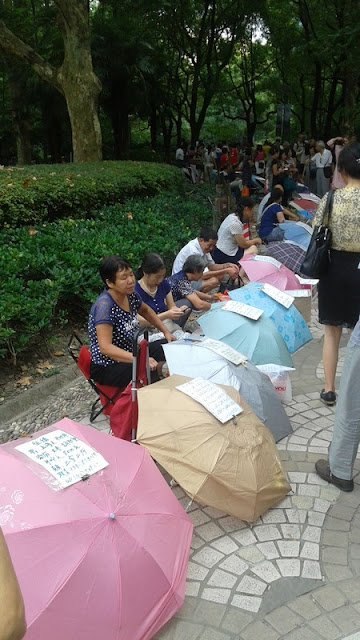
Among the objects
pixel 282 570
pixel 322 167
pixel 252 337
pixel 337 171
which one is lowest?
pixel 282 570

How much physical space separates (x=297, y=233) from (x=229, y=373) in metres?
5.48

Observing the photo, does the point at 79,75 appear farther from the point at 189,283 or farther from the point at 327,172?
the point at 327,172

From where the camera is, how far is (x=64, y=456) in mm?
2441

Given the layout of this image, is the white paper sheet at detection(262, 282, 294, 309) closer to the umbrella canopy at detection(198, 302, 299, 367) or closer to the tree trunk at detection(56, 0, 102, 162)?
the umbrella canopy at detection(198, 302, 299, 367)

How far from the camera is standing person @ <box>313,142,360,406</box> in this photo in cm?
374

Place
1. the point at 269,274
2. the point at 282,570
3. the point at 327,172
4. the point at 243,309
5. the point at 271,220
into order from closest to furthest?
1. the point at 282,570
2. the point at 243,309
3. the point at 269,274
4. the point at 271,220
5. the point at 327,172

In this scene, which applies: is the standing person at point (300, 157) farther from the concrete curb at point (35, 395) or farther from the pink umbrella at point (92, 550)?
the pink umbrella at point (92, 550)

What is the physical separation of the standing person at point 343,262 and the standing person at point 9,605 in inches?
130

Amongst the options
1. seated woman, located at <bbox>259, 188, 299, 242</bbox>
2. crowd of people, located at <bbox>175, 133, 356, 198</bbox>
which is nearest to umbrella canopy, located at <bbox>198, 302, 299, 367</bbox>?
seated woman, located at <bbox>259, 188, 299, 242</bbox>

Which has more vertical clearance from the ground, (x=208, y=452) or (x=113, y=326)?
(x=113, y=326)

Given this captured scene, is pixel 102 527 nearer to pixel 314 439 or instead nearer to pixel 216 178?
pixel 314 439

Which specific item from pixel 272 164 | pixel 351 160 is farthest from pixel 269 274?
pixel 272 164

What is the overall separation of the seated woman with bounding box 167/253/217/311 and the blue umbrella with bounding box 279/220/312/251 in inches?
129

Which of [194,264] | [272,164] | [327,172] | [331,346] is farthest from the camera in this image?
[327,172]
